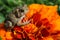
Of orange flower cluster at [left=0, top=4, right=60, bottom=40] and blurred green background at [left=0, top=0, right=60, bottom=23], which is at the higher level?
blurred green background at [left=0, top=0, right=60, bottom=23]

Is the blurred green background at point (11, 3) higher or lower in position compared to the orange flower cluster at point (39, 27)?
higher

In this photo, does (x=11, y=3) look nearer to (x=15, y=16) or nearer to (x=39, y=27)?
(x=15, y=16)

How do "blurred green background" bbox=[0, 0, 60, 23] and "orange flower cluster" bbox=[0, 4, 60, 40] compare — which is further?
"blurred green background" bbox=[0, 0, 60, 23]

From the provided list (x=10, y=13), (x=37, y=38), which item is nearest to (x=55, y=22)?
(x=37, y=38)

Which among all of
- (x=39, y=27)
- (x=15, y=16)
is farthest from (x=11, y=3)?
(x=39, y=27)

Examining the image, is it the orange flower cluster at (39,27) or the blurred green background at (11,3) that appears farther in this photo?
the blurred green background at (11,3)

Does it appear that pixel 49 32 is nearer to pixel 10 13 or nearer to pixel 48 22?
pixel 48 22
